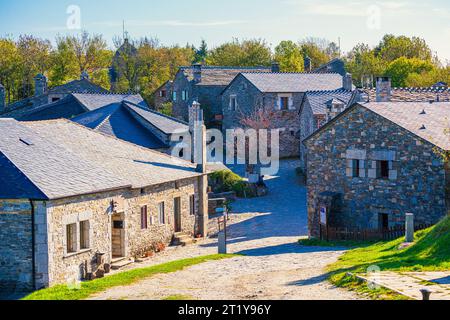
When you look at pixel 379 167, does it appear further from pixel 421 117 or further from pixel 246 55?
pixel 246 55

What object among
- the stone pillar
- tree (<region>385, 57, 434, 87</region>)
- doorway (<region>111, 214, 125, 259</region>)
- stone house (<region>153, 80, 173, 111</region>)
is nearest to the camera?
the stone pillar

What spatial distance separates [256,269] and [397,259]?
4.29 m

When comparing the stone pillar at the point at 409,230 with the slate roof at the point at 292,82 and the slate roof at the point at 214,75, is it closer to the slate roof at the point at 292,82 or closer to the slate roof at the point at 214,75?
the slate roof at the point at 292,82

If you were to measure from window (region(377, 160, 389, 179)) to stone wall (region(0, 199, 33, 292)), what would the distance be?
13.6 meters

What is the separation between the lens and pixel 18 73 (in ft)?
249

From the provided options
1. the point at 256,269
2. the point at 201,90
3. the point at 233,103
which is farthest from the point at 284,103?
the point at 256,269

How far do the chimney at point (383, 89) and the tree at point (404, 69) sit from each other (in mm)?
32423

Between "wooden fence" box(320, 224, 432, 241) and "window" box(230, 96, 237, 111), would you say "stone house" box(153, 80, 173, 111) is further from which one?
"wooden fence" box(320, 224, 432, 241)

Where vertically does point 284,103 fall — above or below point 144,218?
above

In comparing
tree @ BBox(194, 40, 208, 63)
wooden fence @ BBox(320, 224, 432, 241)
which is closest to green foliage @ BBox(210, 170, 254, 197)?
wooden fence @ BBox(320, 224, 432, 241)

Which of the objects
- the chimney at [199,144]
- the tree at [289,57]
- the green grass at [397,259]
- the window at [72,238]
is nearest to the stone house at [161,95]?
the tree at [289,57]

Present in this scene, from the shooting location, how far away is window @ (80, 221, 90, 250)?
2444cm

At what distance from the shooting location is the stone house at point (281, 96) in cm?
5662

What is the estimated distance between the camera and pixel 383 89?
3847 centimetres
